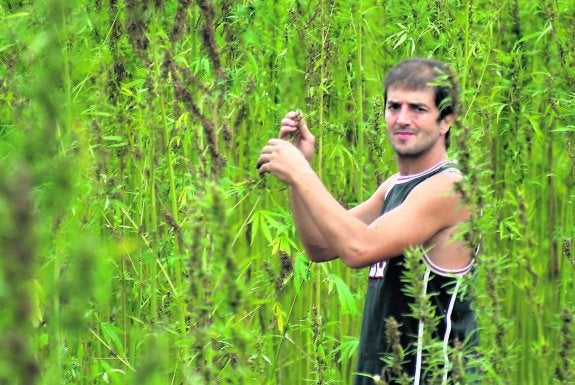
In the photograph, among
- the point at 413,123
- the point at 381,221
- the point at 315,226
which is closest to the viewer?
the point at 381,221

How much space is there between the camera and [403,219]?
274cm

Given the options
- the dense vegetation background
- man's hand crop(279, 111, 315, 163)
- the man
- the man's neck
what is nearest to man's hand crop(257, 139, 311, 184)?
the man

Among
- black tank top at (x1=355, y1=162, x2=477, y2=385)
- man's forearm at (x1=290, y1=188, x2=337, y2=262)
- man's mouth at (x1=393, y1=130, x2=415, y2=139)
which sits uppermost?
man's mouth at (x1=393, y1=130, x2=415, y2=139)

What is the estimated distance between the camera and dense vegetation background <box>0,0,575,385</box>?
2.44m

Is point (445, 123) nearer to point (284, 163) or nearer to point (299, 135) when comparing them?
point (299, 135)

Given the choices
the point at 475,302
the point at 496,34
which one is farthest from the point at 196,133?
the point at 496,34

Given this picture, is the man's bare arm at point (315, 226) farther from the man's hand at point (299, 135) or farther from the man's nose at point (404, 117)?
the man's nose at point (404, 117)

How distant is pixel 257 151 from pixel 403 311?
1.49m

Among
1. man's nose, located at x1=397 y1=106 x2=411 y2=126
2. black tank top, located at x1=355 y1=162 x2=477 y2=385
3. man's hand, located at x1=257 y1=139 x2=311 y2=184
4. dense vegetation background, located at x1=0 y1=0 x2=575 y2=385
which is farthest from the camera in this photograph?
man's nose, located at x1=397 y1=106 x2=411 y2=126

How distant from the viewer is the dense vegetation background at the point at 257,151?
244 cm

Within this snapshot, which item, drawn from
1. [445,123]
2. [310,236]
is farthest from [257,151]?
[445,123]

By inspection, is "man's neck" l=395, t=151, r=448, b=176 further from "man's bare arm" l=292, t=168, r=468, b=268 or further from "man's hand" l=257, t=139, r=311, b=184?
"man's hand" l=257, t=139, r=311, b=184

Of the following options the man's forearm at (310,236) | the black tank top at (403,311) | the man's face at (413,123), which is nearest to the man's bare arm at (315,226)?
the man's forearm at (310,236)

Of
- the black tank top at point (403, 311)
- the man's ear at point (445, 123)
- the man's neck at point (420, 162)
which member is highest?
the man's ear at point (445, 123)
